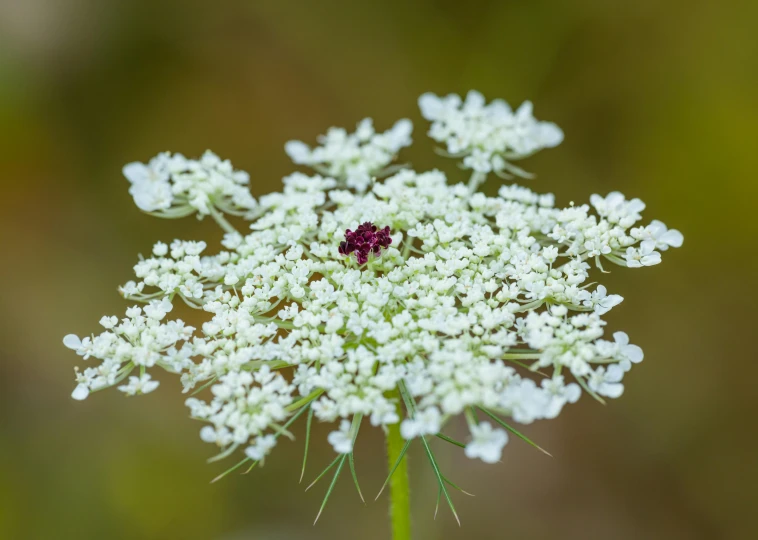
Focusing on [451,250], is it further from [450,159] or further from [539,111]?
[539,111]

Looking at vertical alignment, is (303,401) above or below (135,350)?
below

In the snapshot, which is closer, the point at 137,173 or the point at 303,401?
the point at 303,401

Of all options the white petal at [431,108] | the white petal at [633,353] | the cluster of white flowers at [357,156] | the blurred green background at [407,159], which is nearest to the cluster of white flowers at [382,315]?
the white petal at [633,353]

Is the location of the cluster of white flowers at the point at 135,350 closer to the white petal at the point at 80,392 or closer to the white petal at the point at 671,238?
the white petal at the point at 80,392

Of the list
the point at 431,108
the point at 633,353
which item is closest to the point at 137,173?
the point at 431,108

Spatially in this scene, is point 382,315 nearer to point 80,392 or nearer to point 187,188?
point 80,392

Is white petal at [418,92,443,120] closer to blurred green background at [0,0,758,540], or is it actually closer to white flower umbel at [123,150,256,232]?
white flower umbel at [123,150,256,232]
